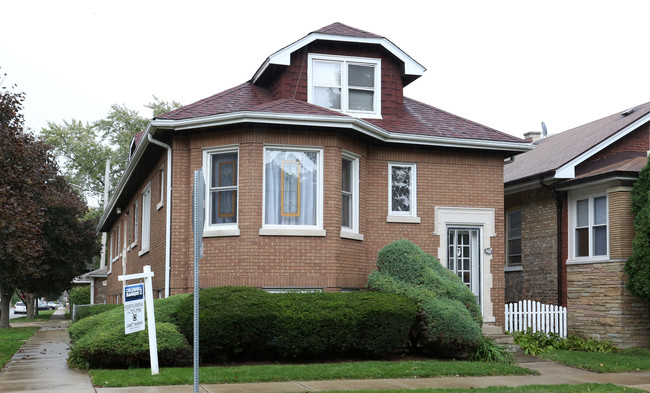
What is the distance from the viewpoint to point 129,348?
11.7 meters

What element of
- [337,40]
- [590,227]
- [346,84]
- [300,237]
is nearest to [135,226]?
[346,84]

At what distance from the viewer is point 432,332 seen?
1326 centimetres

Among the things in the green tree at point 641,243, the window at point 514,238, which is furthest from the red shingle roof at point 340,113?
the window at point 514,238

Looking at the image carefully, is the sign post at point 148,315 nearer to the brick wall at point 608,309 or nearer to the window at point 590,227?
the brick wall at point 608,309

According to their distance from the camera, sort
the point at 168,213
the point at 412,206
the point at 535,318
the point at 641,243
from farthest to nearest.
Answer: the point at 535,318 → the point at 412,206 → the point at 641,243 → the point at 168,213

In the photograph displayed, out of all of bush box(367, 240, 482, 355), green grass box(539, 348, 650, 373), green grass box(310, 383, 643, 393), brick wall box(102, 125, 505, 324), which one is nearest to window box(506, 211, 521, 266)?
brick wall box(102, 125, 505, 324)

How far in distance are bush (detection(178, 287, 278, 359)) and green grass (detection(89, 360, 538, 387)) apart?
496mm

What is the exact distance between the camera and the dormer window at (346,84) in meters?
16.9

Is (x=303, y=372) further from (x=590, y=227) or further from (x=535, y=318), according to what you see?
(x=590, y=227)

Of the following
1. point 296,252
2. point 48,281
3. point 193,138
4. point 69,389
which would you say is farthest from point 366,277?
point 48,281

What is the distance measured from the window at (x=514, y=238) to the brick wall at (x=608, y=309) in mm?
2943

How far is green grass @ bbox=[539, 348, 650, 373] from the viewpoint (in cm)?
1366

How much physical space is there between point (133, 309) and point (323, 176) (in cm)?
515

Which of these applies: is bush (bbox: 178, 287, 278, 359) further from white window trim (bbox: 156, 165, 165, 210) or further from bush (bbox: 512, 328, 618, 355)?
bush (bbox: 512, 328, 618, 355)
